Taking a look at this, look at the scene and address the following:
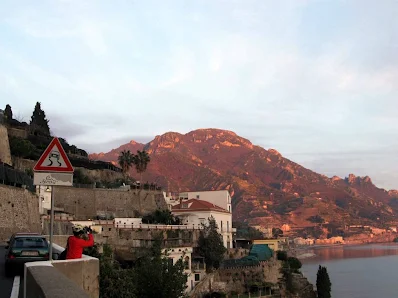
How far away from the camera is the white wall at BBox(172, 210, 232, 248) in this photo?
67.8 meters

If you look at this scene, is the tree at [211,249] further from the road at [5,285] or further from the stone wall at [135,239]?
the road at [5,285]

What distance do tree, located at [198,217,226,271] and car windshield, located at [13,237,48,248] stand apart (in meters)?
43.3

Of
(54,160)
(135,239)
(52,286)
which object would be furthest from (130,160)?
(52,286)

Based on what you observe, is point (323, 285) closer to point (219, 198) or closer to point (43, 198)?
point (219, 198)

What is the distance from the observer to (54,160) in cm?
903

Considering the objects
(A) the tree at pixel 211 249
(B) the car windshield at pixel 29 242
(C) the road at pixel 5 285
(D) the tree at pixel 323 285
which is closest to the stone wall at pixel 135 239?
(A) the tree at pixel 211 249

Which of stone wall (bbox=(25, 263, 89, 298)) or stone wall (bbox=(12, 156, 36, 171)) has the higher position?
stone wall (bbox=(12, 156, 36, 171))

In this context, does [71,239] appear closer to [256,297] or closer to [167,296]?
[167,296]

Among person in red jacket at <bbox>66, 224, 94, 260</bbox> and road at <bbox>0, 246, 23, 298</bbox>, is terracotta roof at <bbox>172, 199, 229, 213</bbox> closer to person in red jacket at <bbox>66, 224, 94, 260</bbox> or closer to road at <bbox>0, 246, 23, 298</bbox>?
road at <bbox>0, 246, 23, 298</bbox>

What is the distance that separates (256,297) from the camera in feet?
173

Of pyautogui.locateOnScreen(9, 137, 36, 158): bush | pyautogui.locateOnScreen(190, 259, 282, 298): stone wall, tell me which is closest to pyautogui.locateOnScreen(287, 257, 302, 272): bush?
pyautogui.locateOnScreen(190, 259, 282, 298): stone wall

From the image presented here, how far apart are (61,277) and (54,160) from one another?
3.28 meters

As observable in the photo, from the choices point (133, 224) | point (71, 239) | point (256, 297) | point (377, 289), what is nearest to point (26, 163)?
point (133, 224)

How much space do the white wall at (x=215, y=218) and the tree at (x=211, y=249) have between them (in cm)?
530
